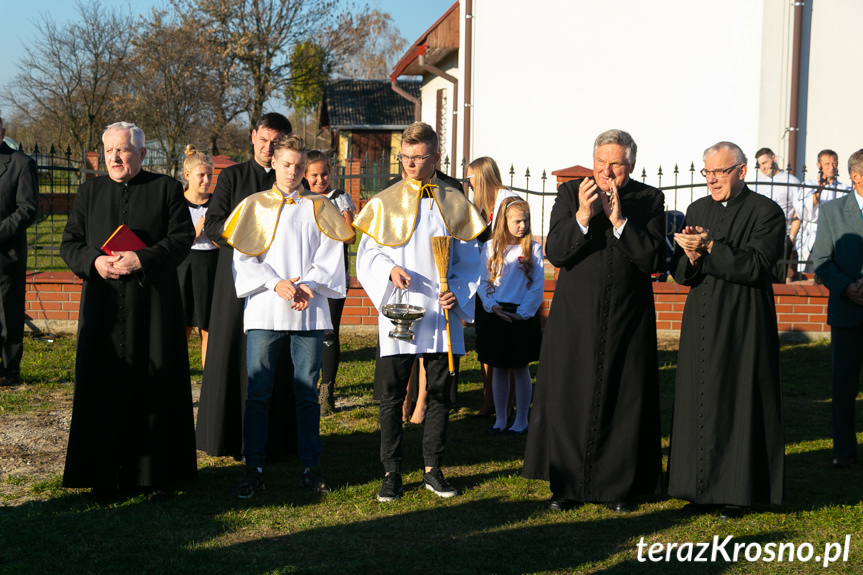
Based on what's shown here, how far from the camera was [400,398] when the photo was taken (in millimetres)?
5285

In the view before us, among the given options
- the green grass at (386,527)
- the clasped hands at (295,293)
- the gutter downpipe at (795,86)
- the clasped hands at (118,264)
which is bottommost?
the green grass at (386,527)

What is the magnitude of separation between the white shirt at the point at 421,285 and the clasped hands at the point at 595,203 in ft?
2.71

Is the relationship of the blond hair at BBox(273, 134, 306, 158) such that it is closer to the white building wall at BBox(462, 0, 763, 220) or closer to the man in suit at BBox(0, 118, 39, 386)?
the man in suit at BBox(0, 118, 39, 386)

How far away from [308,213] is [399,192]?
56cm

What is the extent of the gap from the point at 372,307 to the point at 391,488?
5428mm

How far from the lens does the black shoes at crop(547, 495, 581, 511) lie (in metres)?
5.13

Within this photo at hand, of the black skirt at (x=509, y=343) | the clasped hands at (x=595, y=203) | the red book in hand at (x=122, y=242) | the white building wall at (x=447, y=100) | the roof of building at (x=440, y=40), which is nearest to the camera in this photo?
the clasped hands at (x=595, y=203)

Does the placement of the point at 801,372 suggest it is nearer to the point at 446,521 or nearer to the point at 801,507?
the point at 801,507

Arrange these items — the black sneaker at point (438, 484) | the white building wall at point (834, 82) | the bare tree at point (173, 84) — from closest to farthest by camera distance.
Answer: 1. the black sneaker at point (438, 484)
2. the white building wall at point (834, 82)
3. the bare tree at point (173, 84)

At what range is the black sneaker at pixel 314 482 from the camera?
5.33 meters

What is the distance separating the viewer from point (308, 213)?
530 centimetres

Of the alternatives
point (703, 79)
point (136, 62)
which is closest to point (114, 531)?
point (703, 79)

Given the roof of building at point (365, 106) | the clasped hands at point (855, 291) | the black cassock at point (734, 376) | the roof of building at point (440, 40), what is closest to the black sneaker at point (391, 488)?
the black cassock at point (734, 376)

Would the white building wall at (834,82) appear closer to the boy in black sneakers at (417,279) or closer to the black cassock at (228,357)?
the boy in black sneakers at (417,279)
